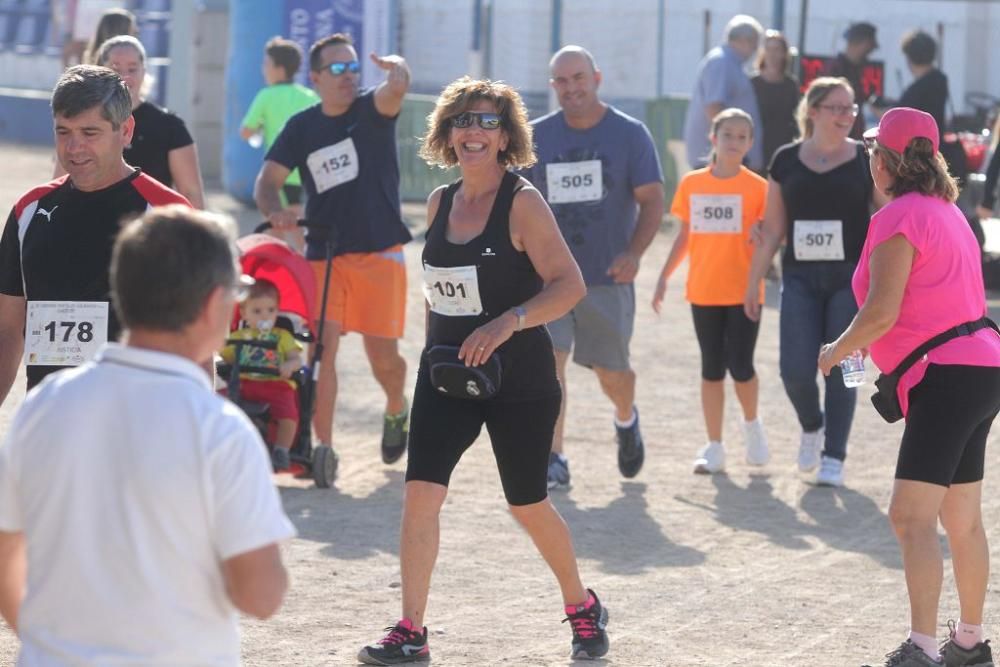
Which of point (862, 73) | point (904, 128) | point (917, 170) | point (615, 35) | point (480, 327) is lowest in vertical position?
point (480, 327)

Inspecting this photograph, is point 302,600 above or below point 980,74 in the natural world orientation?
below

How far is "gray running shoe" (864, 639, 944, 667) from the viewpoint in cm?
521

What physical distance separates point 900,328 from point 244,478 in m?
2.99

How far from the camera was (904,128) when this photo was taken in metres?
5.14

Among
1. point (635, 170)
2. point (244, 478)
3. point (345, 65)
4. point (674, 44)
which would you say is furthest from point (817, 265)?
point (674, 44)

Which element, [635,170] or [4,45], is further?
[4,45]

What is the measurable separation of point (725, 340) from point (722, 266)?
381mm

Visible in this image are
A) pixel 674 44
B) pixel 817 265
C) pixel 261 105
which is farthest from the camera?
pixel 674 44

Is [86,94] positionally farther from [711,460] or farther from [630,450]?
[711,460]

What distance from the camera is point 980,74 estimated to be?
107 ft

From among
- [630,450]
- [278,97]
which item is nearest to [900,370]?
[630,450]

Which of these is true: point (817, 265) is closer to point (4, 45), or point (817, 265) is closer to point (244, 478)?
A: point (244, 478)

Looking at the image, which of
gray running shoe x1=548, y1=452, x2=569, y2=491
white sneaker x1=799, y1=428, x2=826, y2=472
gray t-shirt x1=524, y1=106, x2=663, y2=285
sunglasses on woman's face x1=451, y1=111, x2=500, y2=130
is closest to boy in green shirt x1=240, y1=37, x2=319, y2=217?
gray t-shirt x1=524, y1=106, x2=663, y2=285

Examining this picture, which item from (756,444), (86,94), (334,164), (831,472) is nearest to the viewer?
(86,94)
